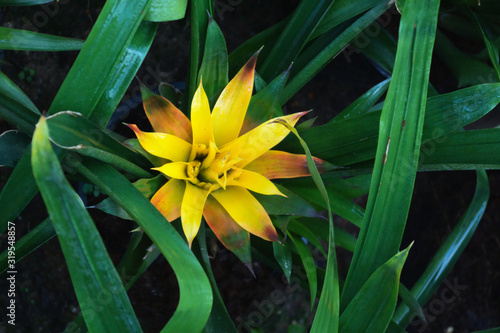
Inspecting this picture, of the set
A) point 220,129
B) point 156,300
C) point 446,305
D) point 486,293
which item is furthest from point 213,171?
point 486,293

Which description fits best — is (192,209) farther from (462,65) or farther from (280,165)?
(462,65)

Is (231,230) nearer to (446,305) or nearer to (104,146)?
(104,146)

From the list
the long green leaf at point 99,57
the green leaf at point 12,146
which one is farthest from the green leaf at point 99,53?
the green leaf at point 12,146

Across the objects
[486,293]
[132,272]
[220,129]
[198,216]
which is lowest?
[486,293]

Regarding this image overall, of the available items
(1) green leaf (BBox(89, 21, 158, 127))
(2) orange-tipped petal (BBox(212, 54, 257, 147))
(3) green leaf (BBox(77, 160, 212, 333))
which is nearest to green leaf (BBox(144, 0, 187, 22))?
(1) green leaf (BBox(89, 21, 158, 127))

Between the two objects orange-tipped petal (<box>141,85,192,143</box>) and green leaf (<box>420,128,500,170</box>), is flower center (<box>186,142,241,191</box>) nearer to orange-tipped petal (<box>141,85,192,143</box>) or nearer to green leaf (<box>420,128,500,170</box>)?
orange-tipped petal (<box>141,85,192,143</box>)

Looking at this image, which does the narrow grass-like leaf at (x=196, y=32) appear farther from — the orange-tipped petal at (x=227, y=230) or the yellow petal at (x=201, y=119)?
the orange-tipped petal at (x=227, y=230)

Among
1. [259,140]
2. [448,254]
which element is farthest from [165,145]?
[448,254]
